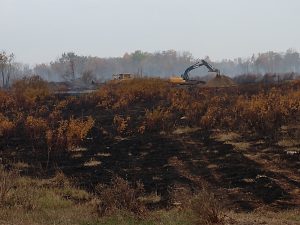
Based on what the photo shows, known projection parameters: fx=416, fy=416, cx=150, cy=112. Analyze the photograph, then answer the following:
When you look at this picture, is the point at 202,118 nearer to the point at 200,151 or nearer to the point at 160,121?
the point at 160,121

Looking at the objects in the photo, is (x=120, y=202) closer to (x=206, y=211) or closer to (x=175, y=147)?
(x=206, y=211)

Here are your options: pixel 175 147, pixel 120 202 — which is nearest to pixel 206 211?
pixel 120 202

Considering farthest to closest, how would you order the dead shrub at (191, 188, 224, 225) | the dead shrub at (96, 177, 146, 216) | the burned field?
the burned field
the dead shrub at (96, 177, 146, 216)
the dead shrub at (191, 188, 224, 225)

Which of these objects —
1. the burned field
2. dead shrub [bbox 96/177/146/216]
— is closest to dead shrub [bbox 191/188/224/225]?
dead shrub [bbox 96/177/146/216]

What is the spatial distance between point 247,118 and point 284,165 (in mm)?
5362

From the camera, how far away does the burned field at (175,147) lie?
9.52 meters

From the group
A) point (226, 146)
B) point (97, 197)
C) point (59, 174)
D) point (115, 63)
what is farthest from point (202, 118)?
point (115, 63)

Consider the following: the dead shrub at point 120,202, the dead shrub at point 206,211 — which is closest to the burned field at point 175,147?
the dead shrub at point 120,202

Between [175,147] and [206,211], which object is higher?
[206,211]

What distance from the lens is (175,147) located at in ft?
45.3

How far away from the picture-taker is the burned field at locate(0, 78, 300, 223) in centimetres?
952

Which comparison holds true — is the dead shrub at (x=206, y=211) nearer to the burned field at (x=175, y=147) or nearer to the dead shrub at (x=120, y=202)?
the dead shrub at (x=120, y=202)

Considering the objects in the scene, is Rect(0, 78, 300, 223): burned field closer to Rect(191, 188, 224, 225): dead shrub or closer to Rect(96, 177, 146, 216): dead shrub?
Rect(96, 177, 146, 216): dead shrub

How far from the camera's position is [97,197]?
29.3 feet
